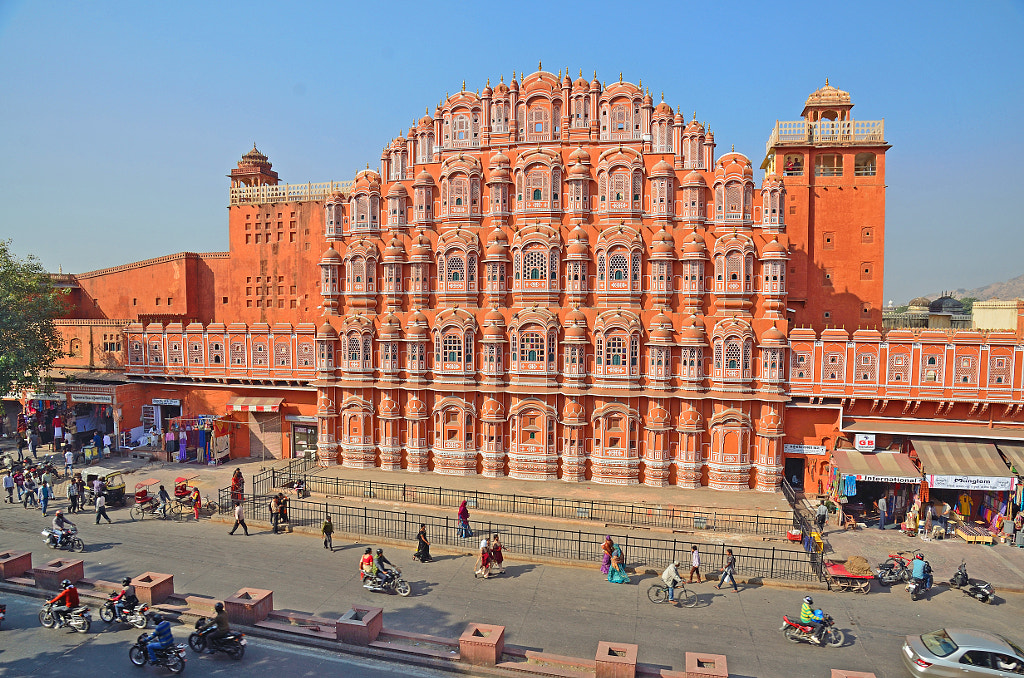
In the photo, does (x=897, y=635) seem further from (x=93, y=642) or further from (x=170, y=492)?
(x=170, y=492)

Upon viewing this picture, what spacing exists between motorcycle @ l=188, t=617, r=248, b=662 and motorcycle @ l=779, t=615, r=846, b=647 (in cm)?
1518

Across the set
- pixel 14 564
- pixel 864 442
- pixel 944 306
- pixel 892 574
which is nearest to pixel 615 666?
pixel 892 574

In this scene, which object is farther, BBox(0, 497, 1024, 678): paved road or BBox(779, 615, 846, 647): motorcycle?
BBox(779, 615, 846, 647): motorcycle

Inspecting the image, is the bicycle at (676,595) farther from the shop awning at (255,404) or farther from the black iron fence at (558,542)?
the shop awning at (255,404)

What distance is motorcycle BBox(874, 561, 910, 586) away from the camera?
66.2 feet

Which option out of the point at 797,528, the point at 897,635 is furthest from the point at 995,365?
the point at 897,635

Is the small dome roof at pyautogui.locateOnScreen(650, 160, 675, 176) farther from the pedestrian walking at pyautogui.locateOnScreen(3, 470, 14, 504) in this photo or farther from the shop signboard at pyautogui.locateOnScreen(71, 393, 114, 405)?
the shop signboard at pyautogui.locateOnScreen(71, 393, 114, 405)

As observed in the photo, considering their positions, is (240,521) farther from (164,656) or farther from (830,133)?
→ (830,133)

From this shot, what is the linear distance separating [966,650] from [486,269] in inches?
972

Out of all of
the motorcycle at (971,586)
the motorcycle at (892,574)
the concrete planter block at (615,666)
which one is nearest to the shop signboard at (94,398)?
the concrete planter block at (615,666)

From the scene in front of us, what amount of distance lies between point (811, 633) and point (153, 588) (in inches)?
763

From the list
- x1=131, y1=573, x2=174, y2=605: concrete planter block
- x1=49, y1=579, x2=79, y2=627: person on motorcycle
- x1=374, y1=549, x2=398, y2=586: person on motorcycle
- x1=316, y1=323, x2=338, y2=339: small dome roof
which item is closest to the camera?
x1=49, y1=579, x2=79, y2=627: person on motorcycle

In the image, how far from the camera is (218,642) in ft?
47.9

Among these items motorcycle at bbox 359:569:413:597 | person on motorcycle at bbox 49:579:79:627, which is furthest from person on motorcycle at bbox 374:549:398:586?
person on motorcycle at bbox 49:579:79:627
